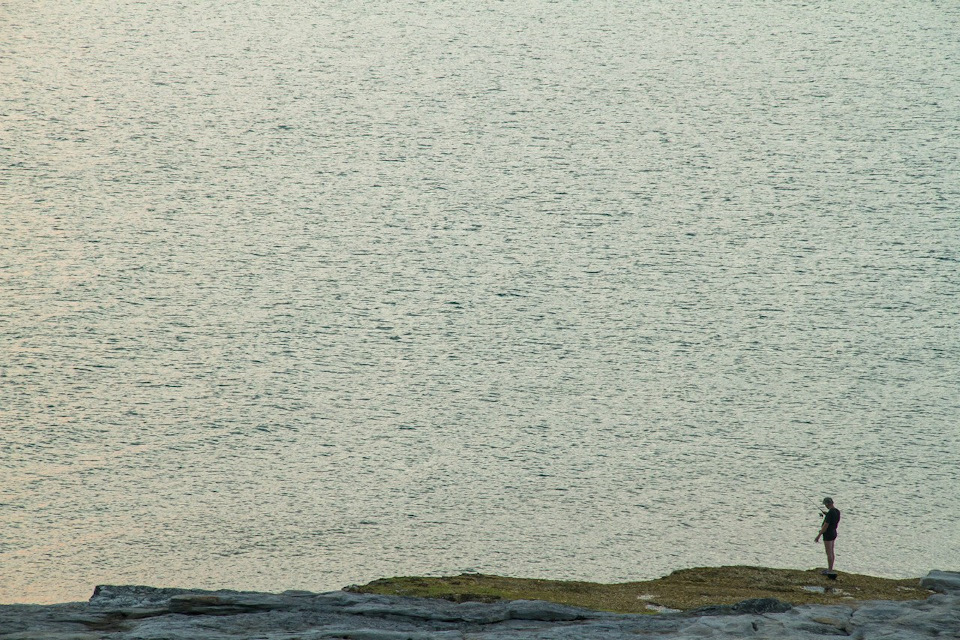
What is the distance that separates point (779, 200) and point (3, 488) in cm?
6253

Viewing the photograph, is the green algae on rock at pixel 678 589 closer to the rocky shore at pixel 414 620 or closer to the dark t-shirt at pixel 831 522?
the dark t-shirt at pixel 831 522

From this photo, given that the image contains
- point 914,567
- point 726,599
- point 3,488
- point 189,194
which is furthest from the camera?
point 189,194

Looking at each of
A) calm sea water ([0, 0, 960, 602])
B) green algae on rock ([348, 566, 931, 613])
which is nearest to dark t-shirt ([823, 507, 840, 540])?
green algae on rock ([348, 566, 931, 613])

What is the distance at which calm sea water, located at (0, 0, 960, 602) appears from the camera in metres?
49.3

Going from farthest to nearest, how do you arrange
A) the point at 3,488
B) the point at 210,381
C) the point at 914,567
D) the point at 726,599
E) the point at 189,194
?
the point at 189,194
the point at 210,381
the point at 3,488
the point at 914,567
the point at 726,599

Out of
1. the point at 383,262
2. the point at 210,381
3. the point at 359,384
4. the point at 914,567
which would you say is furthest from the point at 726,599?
the point at 383,262

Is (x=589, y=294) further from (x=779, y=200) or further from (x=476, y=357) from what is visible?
(x=779, y=200)

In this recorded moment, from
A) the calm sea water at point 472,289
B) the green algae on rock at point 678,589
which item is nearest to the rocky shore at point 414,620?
the green algae on rock at point 678,589

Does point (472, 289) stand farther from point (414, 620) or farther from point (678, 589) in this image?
point (414, 620)

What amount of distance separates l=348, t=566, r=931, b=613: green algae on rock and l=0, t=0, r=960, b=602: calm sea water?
7.28 metres

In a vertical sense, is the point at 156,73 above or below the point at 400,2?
below

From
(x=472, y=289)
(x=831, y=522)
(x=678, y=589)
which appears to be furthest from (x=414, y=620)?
(x=472, y=289)

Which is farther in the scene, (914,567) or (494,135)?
(494,135)

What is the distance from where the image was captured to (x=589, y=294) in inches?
3002
